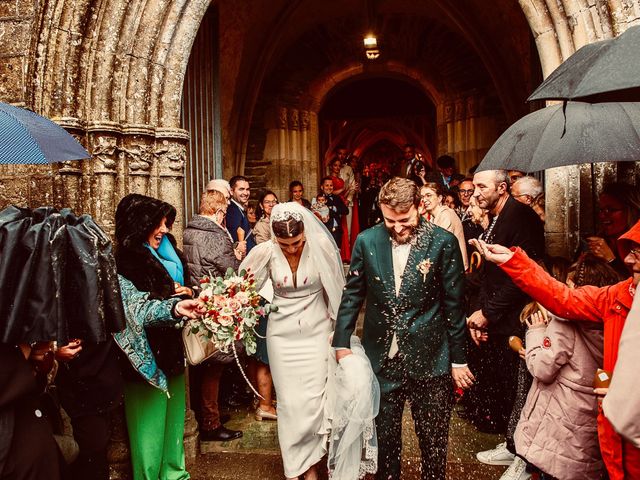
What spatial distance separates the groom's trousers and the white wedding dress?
53cm

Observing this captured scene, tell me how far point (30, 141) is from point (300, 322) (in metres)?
1.92

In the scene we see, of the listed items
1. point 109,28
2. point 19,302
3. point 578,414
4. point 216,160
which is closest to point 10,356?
point 19,302

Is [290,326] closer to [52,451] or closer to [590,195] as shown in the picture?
[52,451]

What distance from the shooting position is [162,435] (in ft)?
12.3

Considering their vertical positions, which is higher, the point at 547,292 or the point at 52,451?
the point at 547,292

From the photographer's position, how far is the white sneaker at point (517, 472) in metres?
3.74

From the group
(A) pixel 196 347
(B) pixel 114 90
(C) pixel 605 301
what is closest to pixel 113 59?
(B) pixel 114 90

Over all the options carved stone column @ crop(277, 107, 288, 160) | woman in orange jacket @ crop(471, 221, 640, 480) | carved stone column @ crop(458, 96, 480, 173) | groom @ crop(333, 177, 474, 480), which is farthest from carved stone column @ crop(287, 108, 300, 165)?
woman in orange jacket @ crop(471, 221, 640, 480)

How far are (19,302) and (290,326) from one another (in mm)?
1928

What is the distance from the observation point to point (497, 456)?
166 inches

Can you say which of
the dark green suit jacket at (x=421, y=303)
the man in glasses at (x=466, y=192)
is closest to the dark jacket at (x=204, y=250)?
the dark green suit jacket at (x=421, y=303)

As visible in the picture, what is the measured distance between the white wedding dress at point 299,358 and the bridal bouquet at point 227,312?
444 mm

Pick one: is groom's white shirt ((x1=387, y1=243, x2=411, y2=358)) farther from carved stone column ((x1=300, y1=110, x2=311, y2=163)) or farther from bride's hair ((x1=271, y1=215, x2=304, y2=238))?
carved stone column ((x1=300, y1=110, x2=311, y2=163))

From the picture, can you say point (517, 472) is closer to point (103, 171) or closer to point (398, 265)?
point (398, 265)
